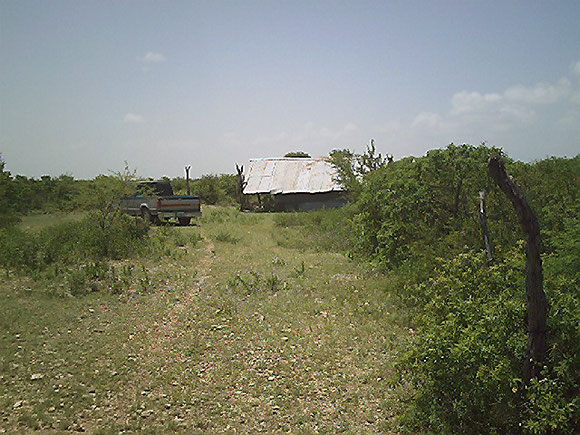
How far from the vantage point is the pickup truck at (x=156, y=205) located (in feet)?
66.2

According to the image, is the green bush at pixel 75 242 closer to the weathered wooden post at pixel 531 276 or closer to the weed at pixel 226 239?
the weed at pixel 226 239

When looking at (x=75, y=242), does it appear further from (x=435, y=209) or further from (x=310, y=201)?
(x=310, y=201)

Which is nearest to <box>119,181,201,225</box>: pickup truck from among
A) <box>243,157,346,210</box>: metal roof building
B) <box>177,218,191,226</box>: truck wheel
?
<box>177,218,191,226</box>: truck wheel

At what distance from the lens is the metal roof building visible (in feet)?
104

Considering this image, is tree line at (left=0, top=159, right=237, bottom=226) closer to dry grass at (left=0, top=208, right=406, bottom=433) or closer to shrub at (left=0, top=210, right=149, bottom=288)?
shrub at (left=0, top=210, right=149, bottom=288)

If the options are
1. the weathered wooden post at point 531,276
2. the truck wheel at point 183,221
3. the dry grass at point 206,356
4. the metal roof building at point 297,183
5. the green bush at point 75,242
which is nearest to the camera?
the weathered wooden post at point 531,276

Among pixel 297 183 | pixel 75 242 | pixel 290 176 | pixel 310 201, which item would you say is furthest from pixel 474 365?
pixel 290 176

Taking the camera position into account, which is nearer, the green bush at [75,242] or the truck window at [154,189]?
the green bush at [75,242]

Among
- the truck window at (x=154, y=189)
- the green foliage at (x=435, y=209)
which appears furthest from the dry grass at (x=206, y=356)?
the truck window at (x=154, y=189)

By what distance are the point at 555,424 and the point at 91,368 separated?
5255 mm

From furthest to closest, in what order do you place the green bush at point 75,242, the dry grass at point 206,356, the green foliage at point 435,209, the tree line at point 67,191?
the tree line at point 67,191, the green bush at point 75,242, the green foliage at point 435,209, the dry grass at point 206,356

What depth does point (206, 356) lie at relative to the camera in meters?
6.53

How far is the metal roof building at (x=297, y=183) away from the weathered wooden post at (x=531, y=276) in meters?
26.9

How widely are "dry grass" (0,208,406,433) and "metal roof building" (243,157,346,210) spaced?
21121mm
